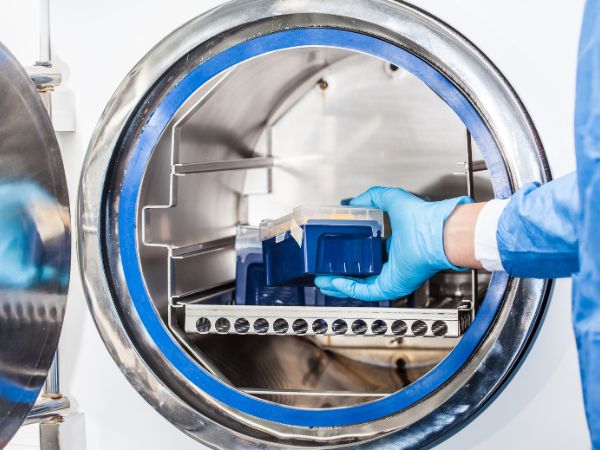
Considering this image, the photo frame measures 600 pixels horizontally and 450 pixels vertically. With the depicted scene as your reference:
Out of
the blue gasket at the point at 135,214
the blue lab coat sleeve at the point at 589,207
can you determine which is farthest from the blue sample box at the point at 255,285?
the blue lab coat sleeve at the point at 589,207

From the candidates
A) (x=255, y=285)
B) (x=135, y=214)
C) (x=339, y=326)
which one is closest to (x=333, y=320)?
(x=339, y=326)

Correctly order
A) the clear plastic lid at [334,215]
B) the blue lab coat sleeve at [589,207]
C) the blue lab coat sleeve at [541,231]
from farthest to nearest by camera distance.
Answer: the clear plastic lid at [334,215], the blue lab coat sleeve at [541,231], the blue lab coat sleeve at [589,207]

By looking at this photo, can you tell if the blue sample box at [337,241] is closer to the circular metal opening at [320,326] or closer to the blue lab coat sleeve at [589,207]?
the circular metal opening at [320,326]

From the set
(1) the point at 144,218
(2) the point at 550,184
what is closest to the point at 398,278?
(2) the point at 550,184

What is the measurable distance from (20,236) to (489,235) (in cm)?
71

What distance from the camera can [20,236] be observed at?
3.68ft

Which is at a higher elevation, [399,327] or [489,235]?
[489,235]

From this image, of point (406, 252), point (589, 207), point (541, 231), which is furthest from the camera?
point (406, 252)

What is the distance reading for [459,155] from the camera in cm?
174

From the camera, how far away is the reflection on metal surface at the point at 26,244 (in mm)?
1084

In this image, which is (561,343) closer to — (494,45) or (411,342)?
(494,45)

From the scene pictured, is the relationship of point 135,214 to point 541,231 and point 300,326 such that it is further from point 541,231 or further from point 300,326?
point 541,231

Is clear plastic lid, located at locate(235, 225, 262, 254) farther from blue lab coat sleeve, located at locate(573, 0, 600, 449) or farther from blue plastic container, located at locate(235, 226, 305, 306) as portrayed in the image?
blue lab coat sleeve, located at locate(573, 0, 600, 449)

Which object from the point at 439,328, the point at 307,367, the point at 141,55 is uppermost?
the point at 141,55
